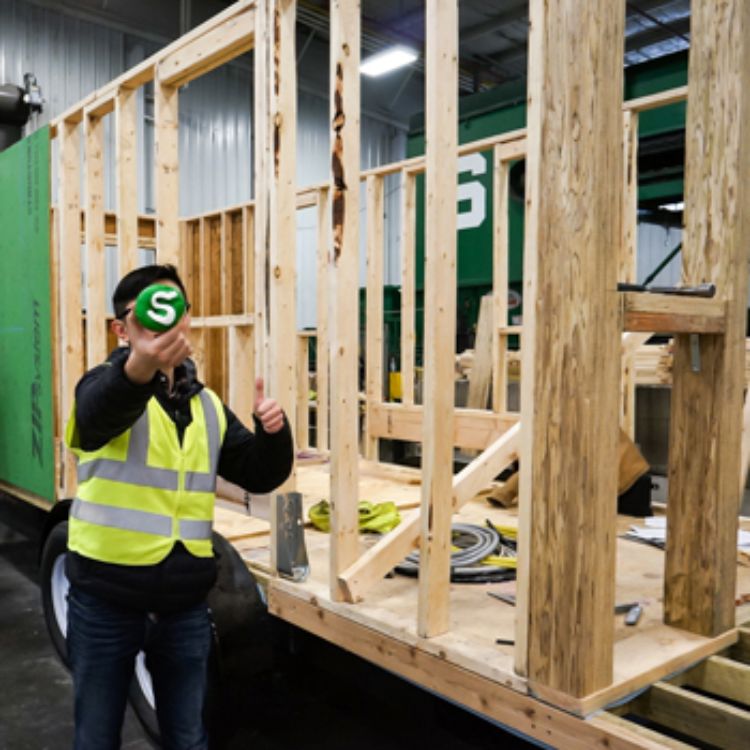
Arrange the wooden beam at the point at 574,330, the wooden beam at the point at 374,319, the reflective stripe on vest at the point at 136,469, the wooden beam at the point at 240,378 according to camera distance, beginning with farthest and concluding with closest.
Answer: the wooden beam at the point at 374,319 < the wooden beam at the point at 240,378 < the reflective stripe on vest at the point at 136,469 < the wooden beam at the point at 574,330

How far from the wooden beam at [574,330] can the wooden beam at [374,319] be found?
4.11 metres

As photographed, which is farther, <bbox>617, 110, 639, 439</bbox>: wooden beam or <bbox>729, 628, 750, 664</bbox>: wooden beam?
<bbox>617, 110, 639, 439</bbox>: wooden beam

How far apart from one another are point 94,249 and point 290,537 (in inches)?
90.5

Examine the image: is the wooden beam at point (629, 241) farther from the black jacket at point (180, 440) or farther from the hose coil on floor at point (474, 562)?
the black jacket at point (180, 440)

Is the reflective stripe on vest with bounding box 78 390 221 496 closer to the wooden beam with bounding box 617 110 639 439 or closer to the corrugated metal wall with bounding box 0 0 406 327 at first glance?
the wooden beam with bounding box 617 110 639 439

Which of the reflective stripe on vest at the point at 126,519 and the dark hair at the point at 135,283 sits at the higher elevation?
the dark hair at the point at 135,283

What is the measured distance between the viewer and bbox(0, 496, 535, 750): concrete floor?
2945 millimetres

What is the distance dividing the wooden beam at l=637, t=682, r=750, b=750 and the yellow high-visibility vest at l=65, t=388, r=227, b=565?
137 centimetres

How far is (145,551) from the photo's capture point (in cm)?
208

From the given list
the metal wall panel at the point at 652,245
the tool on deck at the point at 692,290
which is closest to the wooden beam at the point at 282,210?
the tool on deck at the point at 692,290

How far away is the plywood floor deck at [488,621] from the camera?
198 cm

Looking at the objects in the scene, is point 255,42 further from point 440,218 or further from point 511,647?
point 511,647

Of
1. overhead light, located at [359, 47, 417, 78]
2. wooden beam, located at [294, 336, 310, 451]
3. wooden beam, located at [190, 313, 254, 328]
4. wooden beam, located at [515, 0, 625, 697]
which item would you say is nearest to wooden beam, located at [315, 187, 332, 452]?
wooden beam, located at [294, 336, 310, 451]

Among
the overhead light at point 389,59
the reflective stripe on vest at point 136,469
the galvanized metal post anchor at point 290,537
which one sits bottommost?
the galvanized metal post anchor at point 290,537
